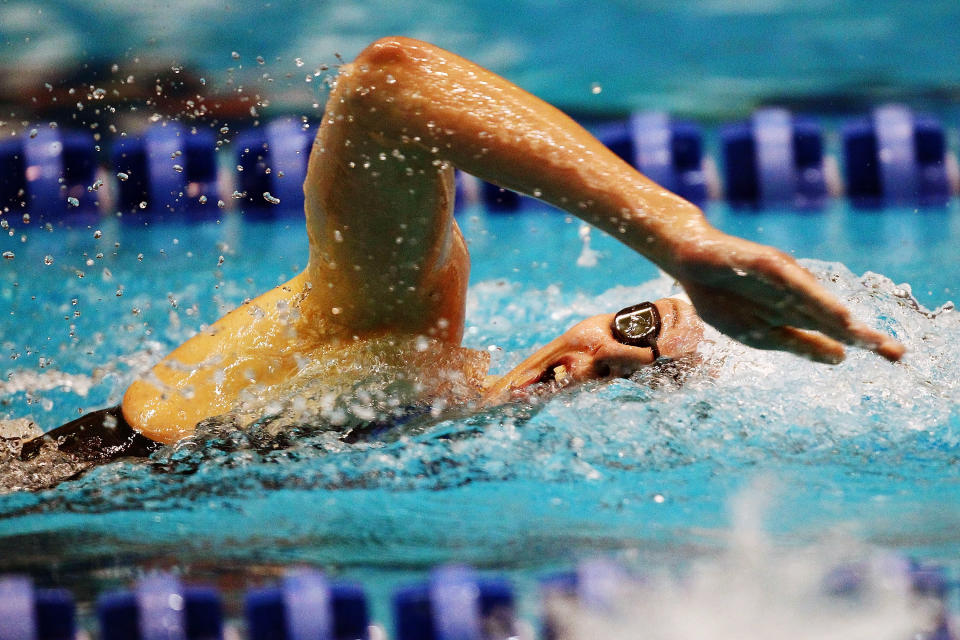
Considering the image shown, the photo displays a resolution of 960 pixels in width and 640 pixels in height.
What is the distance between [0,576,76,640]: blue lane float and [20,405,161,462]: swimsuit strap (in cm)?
25

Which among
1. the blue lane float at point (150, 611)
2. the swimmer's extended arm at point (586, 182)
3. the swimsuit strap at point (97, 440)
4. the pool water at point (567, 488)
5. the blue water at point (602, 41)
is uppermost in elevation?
the blue water at point (602, 41)

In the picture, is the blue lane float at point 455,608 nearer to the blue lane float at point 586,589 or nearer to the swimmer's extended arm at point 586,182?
the blue lane float at point 586,589

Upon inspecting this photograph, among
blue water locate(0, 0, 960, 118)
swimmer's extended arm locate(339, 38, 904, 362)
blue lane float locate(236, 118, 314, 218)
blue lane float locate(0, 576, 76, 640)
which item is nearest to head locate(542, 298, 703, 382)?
swimmer's extended arm locate(339, 38, 904, 362)

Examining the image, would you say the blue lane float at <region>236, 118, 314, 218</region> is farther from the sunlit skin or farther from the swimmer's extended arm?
the swimmer's extended arm

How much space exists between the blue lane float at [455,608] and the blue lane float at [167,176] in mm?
2741

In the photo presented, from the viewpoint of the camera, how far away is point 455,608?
1.39 metres

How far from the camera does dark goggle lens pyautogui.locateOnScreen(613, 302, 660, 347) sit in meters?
1.53

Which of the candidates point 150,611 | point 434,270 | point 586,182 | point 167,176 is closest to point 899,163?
point 167,176

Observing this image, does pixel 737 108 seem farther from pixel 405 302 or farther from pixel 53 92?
pixel 405 302

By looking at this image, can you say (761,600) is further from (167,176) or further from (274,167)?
(167,176)

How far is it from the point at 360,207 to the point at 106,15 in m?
4.41

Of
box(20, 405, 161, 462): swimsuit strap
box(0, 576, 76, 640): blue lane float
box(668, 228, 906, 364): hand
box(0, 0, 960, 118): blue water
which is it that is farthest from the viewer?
box(0, 0, 960, 118): blue water

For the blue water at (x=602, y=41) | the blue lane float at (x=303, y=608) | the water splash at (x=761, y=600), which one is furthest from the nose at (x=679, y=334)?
the blue water at (x=602, y=41)

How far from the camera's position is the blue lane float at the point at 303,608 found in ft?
4.37
